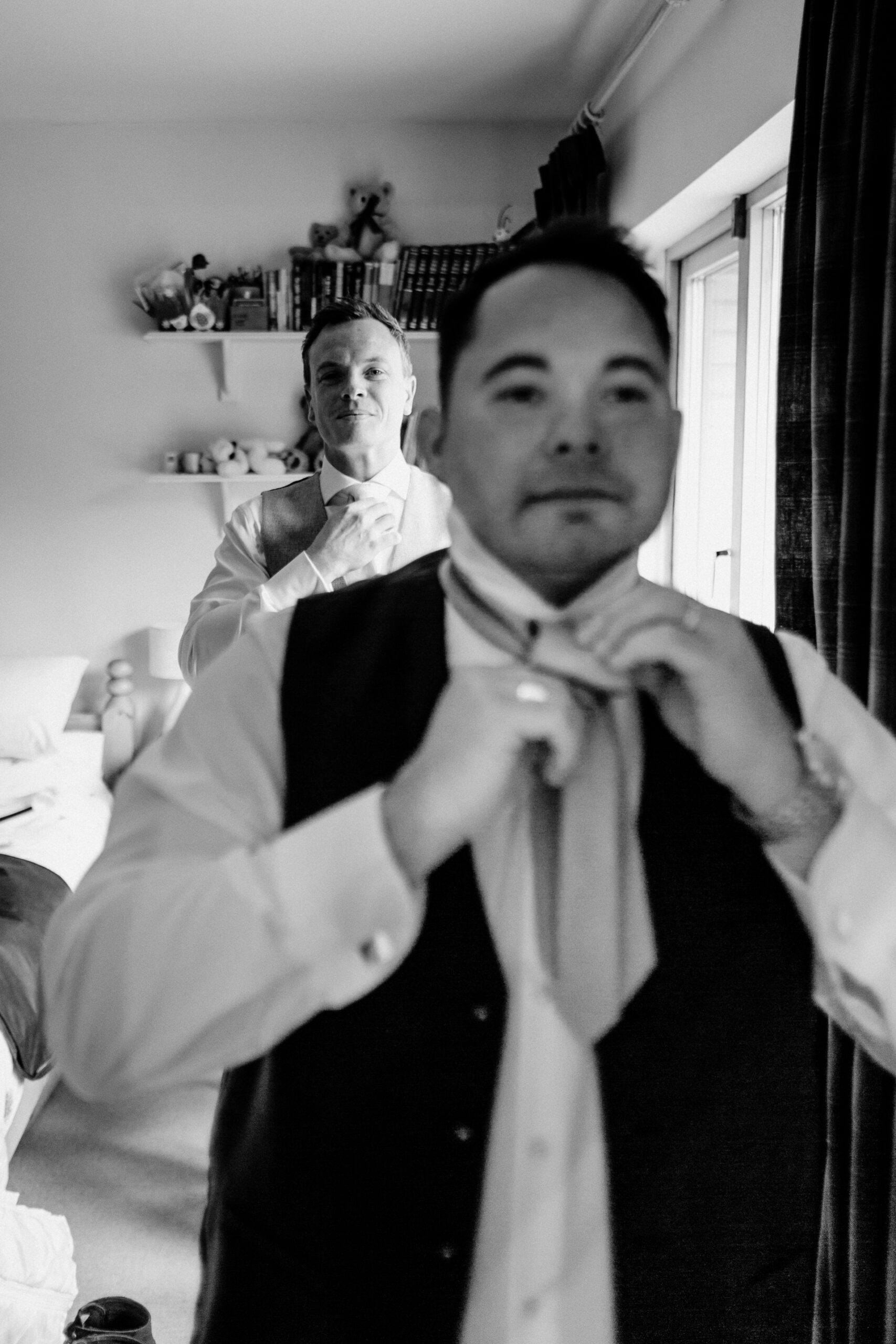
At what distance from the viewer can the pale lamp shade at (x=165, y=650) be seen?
13.7 ft

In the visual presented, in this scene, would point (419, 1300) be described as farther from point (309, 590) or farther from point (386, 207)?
point (386, 207)

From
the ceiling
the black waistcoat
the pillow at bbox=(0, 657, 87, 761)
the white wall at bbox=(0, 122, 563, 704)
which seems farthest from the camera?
the white wall at bbox=(0, 122, 563, 704)

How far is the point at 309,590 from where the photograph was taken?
1803 mm

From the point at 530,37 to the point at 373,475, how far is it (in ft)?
6.63

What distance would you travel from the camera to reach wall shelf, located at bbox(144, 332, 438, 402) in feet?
13.2

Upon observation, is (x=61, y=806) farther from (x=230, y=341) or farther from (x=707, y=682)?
(x=707, y=682)

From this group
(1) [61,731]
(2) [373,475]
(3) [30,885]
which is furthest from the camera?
(1) [61,731]

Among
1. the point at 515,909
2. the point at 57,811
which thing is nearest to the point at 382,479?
the point at 515,909

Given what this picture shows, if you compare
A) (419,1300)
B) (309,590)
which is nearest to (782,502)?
(309,590)

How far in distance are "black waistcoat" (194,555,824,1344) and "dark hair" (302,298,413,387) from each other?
48.4 inches

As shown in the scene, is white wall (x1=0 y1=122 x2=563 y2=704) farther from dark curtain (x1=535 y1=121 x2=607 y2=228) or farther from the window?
the window

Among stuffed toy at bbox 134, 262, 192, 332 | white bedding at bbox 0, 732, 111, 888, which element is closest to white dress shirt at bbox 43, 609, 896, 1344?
white bedding at bbox 0, 732, 111, 888

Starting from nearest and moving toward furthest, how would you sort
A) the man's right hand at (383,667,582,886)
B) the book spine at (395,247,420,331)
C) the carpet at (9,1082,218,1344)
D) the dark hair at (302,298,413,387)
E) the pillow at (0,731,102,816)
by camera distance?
the man's right hand at (383,667,582,886) → the dark hair at (302,298,413,387) → the carpet at (9,1082,218,1344) → the pillow at (0,731,102,816) → the book spine at (395,247,420,331)

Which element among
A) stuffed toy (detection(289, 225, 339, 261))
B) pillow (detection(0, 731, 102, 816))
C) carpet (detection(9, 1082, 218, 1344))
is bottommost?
carpet (detection(9, 1082, 218, 1344))
